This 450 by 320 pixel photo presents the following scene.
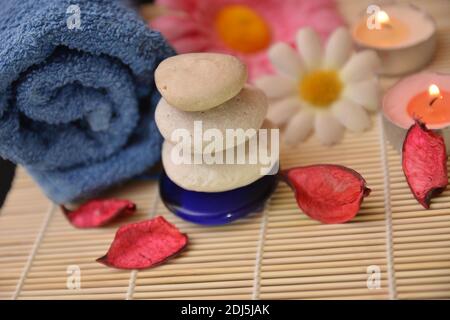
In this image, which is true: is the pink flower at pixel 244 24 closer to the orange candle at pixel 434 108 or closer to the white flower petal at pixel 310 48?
the white flower petal at pixel 310 48

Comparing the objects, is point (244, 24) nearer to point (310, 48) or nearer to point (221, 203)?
point (310, 48)

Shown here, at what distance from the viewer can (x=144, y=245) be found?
0.60m

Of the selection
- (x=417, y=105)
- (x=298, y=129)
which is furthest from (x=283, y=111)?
(x=417, y=105)

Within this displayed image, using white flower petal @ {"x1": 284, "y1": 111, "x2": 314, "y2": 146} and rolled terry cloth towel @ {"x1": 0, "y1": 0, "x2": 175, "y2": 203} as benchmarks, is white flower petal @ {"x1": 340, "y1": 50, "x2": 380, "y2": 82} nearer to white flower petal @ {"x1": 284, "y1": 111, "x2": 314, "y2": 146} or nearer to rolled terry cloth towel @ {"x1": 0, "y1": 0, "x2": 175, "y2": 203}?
white flower petal @ {"x1": 284, "y1": 111, "x2": 314, "y2": 146}

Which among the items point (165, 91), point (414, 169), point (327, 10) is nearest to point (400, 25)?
point (327, 10)

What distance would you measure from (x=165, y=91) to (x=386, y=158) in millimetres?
244

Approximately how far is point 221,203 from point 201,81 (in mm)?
127

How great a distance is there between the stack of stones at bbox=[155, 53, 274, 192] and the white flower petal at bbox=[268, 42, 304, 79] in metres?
0.13

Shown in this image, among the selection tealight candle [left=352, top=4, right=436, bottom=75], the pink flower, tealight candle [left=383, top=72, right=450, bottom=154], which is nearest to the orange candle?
tealight candle [left=383, top=72, right=450, bottom=154]

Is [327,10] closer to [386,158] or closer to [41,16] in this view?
[386,158]

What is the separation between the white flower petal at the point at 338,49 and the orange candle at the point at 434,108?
12 centimetres

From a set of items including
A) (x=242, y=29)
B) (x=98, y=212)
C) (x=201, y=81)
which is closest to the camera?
(x=201, y=81)

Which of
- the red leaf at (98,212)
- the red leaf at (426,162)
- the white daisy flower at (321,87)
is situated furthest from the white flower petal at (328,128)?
the red leaf at (98,212)

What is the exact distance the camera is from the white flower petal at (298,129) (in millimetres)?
696
